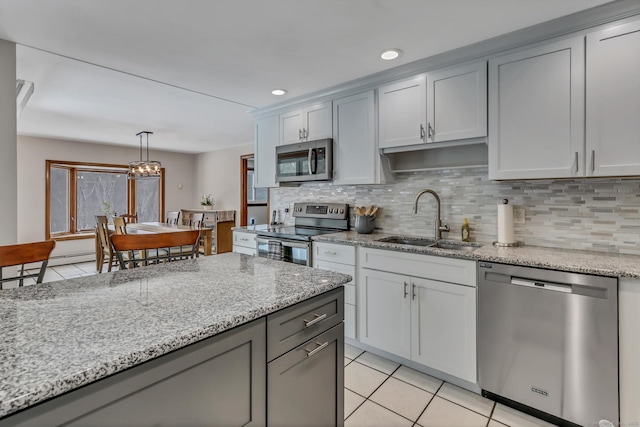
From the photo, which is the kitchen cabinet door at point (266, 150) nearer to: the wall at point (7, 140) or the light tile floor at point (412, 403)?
the wall at point (7, 140)

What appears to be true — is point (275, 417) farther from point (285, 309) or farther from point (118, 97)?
point (118, 97)

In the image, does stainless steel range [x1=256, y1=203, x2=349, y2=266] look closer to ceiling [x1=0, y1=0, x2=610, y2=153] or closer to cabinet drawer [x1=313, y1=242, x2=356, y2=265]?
cabinet drawer [x1=313, y1=242, x2=356, y2=265]

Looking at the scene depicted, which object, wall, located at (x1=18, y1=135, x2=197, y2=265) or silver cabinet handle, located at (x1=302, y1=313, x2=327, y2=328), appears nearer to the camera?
silver cabinet handle, located at (x1=302, y1=313, x2=327, y2=328)

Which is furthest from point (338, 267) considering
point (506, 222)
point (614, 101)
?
point (614, 101)

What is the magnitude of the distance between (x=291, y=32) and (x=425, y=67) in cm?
108

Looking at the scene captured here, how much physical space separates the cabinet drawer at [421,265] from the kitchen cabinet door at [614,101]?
0.90 metres

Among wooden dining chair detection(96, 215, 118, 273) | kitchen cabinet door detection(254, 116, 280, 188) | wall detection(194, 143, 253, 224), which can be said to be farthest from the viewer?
wall detection(194, 143, 253, 224)

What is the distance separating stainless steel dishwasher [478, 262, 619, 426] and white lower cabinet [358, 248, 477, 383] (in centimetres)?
9

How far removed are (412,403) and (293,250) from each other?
156 centimetres

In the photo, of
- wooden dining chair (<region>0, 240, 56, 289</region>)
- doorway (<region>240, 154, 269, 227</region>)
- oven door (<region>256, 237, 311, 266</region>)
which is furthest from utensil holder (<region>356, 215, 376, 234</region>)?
doorway (<region>240, 154, 269, 227</region>)

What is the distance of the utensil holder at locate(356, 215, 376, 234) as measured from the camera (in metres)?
2.95

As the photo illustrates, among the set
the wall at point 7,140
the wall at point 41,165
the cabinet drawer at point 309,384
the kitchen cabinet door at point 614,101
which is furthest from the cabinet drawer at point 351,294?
the wall at point 41,165

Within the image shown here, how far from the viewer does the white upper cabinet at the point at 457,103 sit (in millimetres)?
2205

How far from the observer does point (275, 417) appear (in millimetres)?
1076
